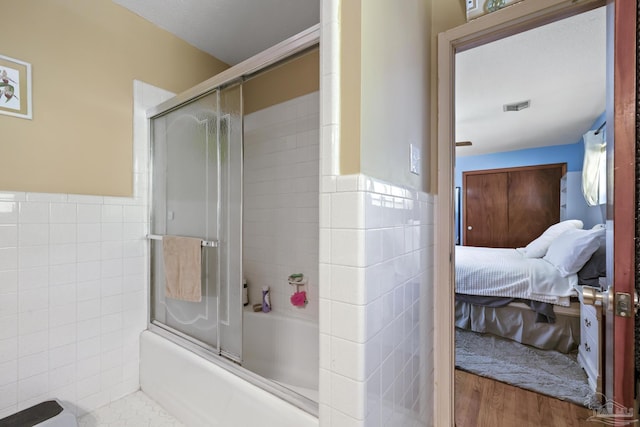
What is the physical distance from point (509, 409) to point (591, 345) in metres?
0.75

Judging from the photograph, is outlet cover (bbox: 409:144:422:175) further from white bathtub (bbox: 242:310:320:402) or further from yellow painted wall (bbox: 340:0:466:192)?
white bathtub (bbox: 242:310:320:402)

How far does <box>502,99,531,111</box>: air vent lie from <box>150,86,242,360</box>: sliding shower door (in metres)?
2.97

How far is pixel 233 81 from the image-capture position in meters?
Result: 1.40

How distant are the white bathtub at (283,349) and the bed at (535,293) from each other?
169 centimetres

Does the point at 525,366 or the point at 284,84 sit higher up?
the point at 284,84

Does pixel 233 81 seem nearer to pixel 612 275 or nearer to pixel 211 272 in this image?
pixel 211 272

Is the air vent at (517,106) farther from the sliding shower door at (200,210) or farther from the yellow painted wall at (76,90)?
the yellow painted wall at (76,90)

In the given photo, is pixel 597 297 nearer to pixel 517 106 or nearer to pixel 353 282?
pixel 353 282

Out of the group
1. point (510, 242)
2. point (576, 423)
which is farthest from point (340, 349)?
point (510, 242)

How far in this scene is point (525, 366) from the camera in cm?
219

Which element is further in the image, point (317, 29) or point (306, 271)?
point (306, 271)

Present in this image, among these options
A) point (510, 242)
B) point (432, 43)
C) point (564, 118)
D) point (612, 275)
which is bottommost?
point (510, 242)

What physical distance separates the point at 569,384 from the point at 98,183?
3249mm

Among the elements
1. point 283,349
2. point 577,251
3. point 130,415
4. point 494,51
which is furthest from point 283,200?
point 577,251
